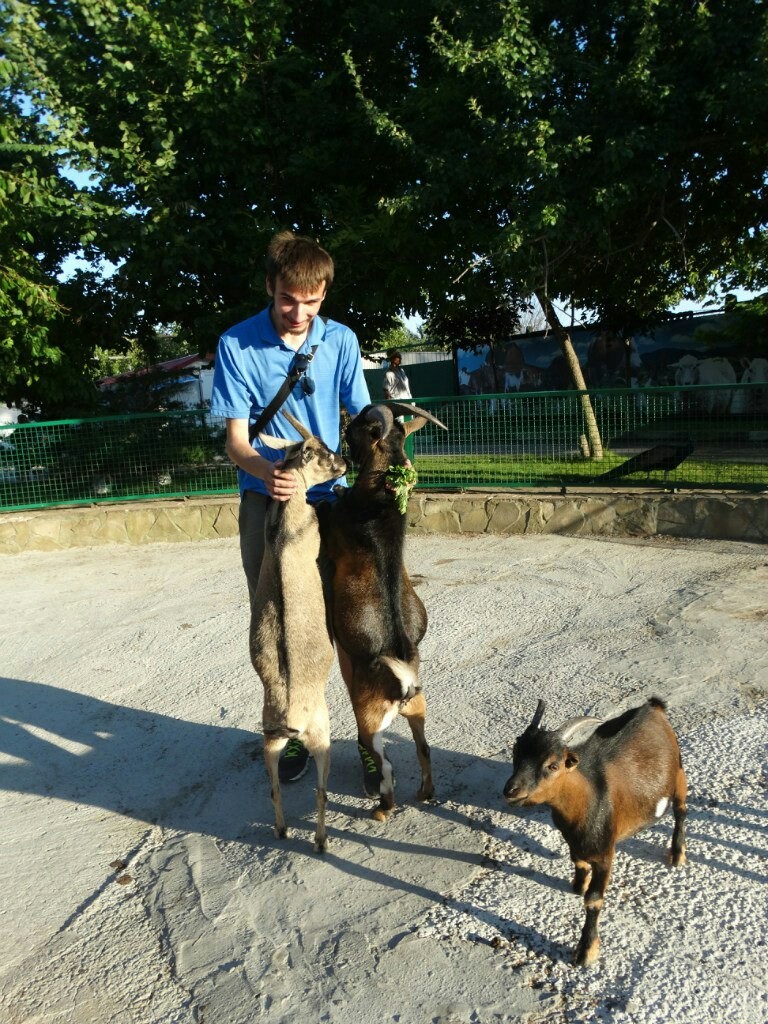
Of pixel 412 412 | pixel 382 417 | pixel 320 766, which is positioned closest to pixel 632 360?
pixel 412 412

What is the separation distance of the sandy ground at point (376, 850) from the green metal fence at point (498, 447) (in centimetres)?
266

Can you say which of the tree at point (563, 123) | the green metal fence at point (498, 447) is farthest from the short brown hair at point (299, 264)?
the tree at point (563, 123)

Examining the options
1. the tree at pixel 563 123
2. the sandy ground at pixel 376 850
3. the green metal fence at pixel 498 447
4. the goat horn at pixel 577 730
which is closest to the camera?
the sandy ground at pixel 376 850

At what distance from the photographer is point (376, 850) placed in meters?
2.94

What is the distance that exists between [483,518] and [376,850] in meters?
6.04

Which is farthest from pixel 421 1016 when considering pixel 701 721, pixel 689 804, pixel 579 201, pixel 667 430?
pixel 579 201

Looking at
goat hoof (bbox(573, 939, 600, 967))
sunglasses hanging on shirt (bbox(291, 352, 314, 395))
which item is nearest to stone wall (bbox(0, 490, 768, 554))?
sunglasses hanging on shirt (bbox(291, 352, 314, 395))

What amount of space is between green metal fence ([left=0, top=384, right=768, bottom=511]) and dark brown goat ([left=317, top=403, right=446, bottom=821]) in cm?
552

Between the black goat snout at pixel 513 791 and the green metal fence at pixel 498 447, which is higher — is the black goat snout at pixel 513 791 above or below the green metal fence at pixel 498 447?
below

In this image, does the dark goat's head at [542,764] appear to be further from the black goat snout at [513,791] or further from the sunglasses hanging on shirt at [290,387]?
the sunglasses hanging on shirt at [290,387]

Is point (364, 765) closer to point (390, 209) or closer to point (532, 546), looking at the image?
point (532, 546)

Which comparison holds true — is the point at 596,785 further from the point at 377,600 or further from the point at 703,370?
the point at 703,370

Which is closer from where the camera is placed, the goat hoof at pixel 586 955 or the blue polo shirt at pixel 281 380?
the goat hoof at pixel 586 955

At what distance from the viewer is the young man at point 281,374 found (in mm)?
2922
